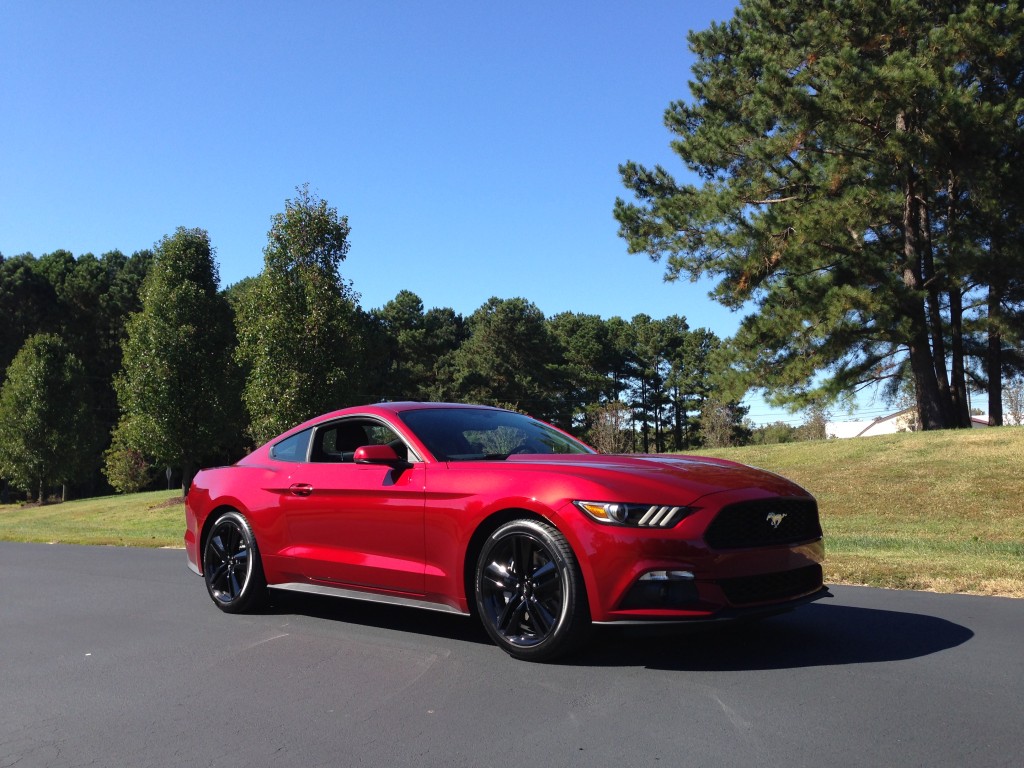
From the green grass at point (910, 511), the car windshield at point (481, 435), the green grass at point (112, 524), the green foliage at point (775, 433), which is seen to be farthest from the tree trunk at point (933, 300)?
the green foliage at point (775, 433)

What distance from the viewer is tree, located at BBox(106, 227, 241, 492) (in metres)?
32.5

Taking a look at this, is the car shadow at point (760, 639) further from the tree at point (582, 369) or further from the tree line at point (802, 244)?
the tree at point (582, 369)

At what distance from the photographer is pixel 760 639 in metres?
5.24

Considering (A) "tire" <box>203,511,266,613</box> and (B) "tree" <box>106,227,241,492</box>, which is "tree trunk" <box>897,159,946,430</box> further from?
(B) "tree" <box>106,227,241,492</box>

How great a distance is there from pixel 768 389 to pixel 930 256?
235 inches

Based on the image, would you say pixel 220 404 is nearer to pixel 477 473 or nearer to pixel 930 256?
pixel 930 256

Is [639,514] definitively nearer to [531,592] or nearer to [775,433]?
[531,592]

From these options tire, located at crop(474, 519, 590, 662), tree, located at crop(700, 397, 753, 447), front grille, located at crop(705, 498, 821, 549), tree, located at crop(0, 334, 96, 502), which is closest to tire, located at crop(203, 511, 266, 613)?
tire, located at crop(474, 519, 590, 662)

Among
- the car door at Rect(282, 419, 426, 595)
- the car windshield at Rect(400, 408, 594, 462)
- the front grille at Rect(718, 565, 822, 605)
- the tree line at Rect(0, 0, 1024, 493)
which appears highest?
the tree line at Rect(0, 0, 1024, 493)

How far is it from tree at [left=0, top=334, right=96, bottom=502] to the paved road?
4251cm

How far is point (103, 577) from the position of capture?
9.36 metres

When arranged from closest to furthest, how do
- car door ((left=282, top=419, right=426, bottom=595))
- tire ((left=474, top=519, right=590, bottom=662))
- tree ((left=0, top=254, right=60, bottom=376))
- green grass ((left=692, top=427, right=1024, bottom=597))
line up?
tire ((left=474, top=519, right=590, bottom=662)), car door ((left=282, top=419, right=426, bottom=595)), green grass ((left=692, top=427, right=1024, bottom=597)), tree ((left=0, top=254, right=60, bottom=376))

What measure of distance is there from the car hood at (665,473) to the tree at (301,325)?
868 inches

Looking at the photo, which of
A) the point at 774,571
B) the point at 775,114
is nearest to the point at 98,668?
the point at 774,571
